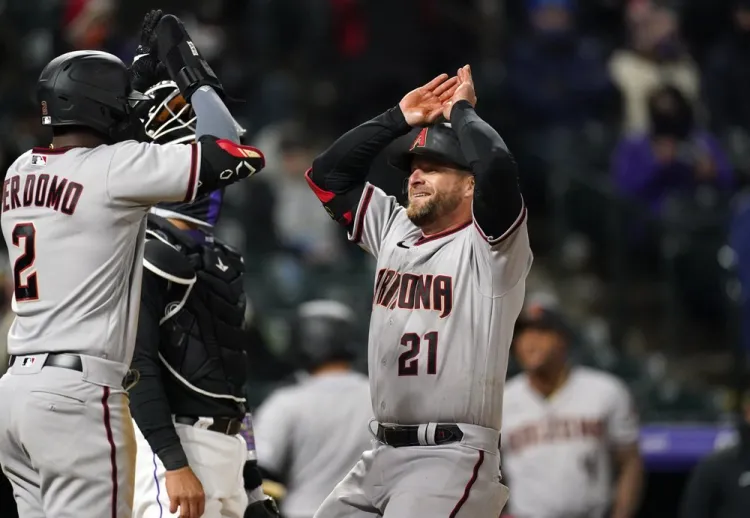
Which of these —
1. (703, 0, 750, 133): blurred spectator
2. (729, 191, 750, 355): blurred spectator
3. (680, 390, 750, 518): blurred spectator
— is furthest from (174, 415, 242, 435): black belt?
(703, 0, 750, 133): blurred spectator

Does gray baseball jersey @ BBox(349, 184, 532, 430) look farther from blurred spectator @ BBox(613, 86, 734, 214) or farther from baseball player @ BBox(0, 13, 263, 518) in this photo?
blurred spectator @ BBox(613, 86, 734, 214)

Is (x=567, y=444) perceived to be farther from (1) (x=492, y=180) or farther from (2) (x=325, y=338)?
(1) (x=492, y=180)

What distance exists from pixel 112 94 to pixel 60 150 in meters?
0.23

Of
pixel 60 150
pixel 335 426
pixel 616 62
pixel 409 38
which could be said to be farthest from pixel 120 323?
pixel 616 62

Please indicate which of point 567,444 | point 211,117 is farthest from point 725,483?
point 211,117

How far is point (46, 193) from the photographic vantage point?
4383 mm

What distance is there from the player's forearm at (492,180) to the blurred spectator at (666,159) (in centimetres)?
649

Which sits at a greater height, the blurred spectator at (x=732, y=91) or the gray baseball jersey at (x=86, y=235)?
the blurred spectator at (x=732, y=91)

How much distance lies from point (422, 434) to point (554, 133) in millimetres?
7378

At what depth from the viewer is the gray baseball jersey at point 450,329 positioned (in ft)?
14.8

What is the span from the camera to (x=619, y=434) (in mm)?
7672

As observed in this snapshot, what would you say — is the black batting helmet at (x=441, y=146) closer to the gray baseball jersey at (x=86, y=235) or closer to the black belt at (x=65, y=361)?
the gray baseball jersey at (x=86, y=235)

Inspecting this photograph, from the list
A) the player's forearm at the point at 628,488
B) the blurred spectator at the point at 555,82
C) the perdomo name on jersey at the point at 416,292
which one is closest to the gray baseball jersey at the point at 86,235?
the perdomo name on jersey at the point at 416,292

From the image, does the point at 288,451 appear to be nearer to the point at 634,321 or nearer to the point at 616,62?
the point at 634,321
